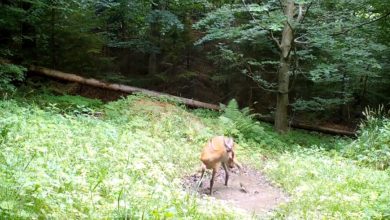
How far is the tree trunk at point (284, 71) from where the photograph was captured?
13086 mm

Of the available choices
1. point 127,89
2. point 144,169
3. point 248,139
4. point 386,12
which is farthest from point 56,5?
point 386,12

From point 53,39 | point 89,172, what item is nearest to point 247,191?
point 89,172

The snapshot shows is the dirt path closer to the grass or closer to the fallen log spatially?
the grass

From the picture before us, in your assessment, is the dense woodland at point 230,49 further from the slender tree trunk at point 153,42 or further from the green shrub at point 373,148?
the green shrub at point 373,148

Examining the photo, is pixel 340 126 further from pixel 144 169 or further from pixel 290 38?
pixel 144 169

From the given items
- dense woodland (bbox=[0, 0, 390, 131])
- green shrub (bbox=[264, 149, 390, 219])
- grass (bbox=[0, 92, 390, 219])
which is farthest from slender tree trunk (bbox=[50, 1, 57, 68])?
green shrub (bbox=[264, 149, 390, 219])

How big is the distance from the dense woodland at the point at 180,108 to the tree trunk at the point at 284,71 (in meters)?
0.05

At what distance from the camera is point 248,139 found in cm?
1136

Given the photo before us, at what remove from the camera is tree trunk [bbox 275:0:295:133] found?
515 inches

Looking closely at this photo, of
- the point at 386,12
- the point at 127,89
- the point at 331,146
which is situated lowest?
the point at 331,146

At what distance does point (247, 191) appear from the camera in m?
7.08

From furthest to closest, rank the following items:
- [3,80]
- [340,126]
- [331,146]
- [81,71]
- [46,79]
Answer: [340,126] < [81,71] < [46,79] < [331,146] < [3,80]

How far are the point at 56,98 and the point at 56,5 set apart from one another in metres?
3.28

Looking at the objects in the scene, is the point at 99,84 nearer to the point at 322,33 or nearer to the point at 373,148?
the point at 322,33
